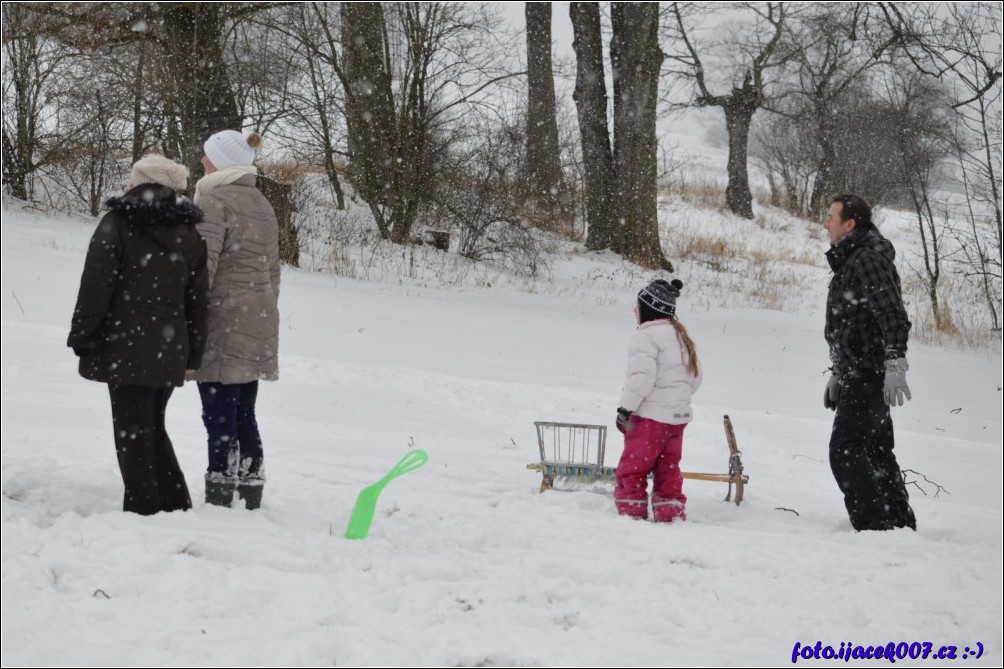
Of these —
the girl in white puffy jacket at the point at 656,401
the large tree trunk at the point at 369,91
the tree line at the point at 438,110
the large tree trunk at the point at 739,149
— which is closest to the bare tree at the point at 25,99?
the tree line at the point at 438,110

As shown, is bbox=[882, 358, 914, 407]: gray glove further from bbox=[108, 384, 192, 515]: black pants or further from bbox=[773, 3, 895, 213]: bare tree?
bbox=[773, 3, 895, 213]: bare tree

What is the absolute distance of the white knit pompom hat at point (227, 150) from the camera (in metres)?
3.96

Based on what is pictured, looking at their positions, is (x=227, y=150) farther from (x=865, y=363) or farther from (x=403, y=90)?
(x=403, y=90)

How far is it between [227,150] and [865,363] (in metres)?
3.27

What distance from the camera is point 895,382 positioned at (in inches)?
171

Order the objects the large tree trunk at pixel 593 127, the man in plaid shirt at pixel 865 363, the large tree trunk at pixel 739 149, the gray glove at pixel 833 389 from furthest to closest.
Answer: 1. the large tree trunk at pixel 739 149
2. the large tree trunk at pixel 593 127
3. the gray glove at pixel 833 389
4. the man in plaid shirt at pixel 865 363

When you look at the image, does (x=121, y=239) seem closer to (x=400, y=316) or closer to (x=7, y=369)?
(x=7, y=369)

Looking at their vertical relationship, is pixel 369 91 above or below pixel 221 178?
above

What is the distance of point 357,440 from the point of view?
230 inches

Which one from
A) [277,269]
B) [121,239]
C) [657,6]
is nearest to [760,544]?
[277,269]

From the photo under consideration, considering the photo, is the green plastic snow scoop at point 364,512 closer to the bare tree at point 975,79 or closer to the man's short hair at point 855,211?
the man's short hair at point 855,211

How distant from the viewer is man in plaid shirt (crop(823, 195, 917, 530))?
4.45 meters

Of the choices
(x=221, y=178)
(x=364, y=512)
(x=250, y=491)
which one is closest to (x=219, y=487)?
(x=250, y=491)

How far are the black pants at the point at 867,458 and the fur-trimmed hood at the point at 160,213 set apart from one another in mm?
3282
